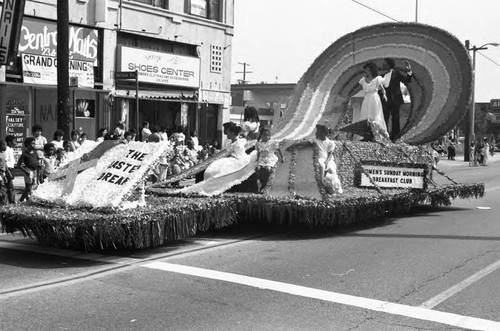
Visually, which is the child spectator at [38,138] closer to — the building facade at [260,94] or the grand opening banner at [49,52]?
the grand opening banner at [49,52]

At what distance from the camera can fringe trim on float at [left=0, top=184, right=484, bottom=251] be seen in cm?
689

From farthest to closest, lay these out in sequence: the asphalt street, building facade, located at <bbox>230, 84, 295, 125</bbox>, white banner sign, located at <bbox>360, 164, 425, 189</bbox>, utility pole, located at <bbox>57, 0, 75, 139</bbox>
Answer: building facade, located at <bbox>230, 84, 295, 125</bbox> < utility pole, located at <bbox>57, 0, 75, 139</bbox> < white banner sign, located at <bbox>360, 164, 425, 189</bbox> < the asphalt street

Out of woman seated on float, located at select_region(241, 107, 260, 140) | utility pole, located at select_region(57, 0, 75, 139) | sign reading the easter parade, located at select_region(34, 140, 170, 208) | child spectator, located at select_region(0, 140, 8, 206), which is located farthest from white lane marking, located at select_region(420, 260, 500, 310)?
utility pole, located at select_region(57, 0, 75, 139)

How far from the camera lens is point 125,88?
22.1m

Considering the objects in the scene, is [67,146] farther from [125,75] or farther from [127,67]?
[127,67]

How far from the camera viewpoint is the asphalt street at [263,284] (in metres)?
4.99

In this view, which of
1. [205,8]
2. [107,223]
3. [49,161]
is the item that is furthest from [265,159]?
[205,8]

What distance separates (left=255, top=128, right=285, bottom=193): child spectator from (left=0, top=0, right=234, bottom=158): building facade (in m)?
7.45

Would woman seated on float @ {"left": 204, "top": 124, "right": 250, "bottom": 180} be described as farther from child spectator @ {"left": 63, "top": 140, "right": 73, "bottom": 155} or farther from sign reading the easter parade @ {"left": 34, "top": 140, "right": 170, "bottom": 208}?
child spectator @ {"left": 63, "top": 140, "right": 73, "bottom": 155}

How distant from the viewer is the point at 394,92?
13133mm

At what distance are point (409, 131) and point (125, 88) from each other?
12545mm

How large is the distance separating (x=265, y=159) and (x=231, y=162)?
23.7 inches

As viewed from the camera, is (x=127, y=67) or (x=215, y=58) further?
(x=215, y=58)

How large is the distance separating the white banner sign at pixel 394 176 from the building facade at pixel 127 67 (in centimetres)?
789
